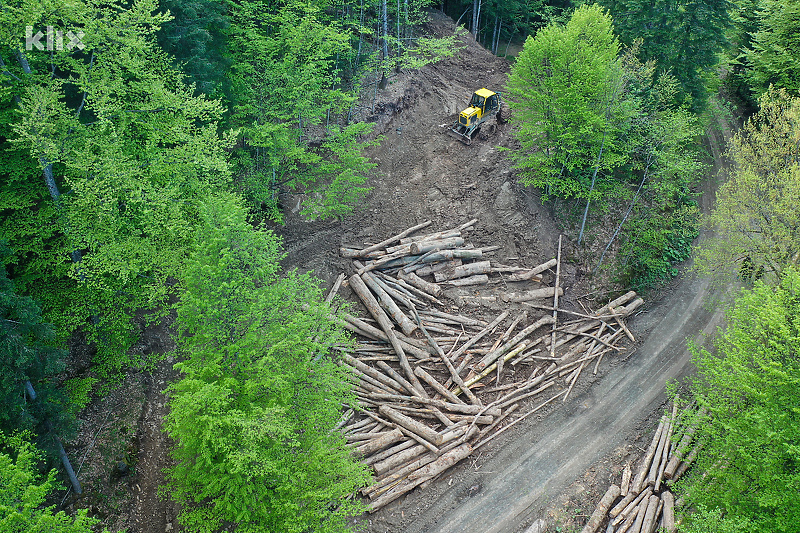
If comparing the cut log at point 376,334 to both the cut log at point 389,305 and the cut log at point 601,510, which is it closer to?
the cut log at point 389,305

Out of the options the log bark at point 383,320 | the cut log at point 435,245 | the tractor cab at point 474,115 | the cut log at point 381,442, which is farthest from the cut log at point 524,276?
the tractor cab at point 474,115

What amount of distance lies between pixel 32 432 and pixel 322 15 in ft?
92.0

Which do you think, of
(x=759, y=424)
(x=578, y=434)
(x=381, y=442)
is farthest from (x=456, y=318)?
(x=759, y=424)

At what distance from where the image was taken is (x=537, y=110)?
28.3 metres

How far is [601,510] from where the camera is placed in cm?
1909

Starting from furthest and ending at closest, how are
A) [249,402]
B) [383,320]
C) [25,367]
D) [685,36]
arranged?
[685,36]
[383,320]
[25,367]
[249,402]

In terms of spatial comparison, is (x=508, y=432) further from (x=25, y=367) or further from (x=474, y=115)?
(x=474, y=115)

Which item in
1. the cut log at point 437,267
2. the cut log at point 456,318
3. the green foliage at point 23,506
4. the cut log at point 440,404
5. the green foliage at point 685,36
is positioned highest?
the green foliage at point 685,36

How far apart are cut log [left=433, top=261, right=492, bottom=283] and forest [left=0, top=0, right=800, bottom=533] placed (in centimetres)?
593

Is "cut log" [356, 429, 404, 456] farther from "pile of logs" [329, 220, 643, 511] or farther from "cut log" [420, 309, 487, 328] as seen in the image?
"cut log" [420, 309, 487, 328]

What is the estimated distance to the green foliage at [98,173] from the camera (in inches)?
683

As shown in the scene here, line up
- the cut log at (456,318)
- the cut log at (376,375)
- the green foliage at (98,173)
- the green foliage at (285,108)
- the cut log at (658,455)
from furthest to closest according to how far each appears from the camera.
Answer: the green foliage at (285,108) < the cut log at (456,318) < the cut log at (376,375) < the cut log at (658,455) < the green foliage at (98,173)

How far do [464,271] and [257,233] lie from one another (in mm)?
12940

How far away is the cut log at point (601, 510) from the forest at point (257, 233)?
2.67 metres
